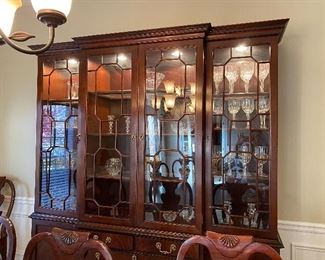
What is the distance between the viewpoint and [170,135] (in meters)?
2.22

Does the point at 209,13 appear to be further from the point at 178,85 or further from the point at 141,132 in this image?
the point at 141,132

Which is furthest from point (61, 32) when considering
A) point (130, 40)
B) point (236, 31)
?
point (236, 31)

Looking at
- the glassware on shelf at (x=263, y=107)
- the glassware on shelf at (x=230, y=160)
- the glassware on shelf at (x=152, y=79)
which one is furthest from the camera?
the glassware on shelf at (x=152, y=79)

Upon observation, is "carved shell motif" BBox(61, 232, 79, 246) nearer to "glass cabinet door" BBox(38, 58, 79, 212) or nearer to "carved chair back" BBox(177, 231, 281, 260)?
"carved chair back" BBox(177, 231, 281, 260)

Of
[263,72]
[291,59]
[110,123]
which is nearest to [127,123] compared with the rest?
[110,123]

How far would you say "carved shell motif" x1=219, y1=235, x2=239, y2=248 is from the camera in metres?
1.47

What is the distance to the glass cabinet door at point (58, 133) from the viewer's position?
2.51 metres

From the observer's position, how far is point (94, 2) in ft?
9.55

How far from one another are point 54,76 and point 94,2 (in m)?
0.86

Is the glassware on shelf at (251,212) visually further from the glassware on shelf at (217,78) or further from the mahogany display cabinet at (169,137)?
the glassware on shelf at (217,78)

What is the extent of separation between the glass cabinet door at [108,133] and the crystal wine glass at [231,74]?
27.5 inches

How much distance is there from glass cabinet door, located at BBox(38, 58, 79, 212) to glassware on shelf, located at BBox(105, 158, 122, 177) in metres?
0.31

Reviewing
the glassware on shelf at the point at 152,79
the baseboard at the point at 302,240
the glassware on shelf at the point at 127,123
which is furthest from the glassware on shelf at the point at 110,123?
the baseboard at the point at 302,240

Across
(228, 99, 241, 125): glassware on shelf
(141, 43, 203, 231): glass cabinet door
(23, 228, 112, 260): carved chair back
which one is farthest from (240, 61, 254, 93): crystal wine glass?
(23, 228, 112, 260): carved chair back
